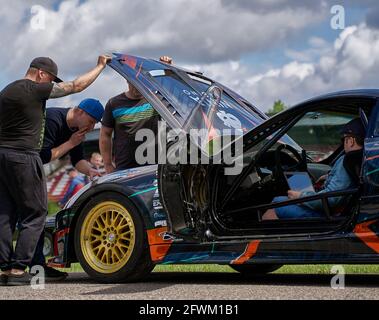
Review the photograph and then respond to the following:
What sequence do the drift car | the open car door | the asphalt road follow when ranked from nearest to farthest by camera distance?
1. the asphalt road
2. the drift car
3. the open car door

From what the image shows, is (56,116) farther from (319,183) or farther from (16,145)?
(319,183)

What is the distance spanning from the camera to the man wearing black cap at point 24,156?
6.58 metres

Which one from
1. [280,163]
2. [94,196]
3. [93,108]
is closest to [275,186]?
[280,163]

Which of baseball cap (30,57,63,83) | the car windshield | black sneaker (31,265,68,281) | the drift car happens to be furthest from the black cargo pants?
the car windshield

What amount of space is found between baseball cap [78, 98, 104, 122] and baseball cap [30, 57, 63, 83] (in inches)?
19.2

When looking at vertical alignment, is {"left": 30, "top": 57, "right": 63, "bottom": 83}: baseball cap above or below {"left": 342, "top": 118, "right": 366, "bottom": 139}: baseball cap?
above

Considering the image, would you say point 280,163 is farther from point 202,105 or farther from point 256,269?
point 256,269

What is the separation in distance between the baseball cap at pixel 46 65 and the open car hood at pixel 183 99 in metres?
0.57

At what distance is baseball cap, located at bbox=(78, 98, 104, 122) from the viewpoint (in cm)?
718

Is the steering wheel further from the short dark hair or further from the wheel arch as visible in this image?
the wheel arch

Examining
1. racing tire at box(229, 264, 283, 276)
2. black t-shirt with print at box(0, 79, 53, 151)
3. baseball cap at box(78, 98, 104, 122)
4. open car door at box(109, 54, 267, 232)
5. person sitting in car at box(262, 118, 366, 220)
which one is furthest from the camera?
racing tire at box(229, 264, 283, 276)

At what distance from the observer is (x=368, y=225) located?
17.3 ft
